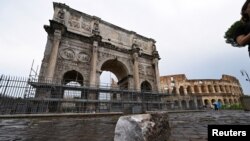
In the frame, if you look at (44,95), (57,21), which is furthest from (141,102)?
(57,21)

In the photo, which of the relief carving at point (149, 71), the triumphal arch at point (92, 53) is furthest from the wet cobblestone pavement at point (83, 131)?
the relief carving at point (149, 71)

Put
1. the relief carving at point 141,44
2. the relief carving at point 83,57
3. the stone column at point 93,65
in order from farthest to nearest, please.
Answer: the relief carving at point 141,44
the relief carving at point 83,57
the stone column at point 93,65

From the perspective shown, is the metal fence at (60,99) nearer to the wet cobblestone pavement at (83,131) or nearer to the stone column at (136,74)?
the stone column at (136,74)

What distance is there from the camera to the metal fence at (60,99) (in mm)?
8789

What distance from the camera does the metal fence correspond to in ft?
28.8

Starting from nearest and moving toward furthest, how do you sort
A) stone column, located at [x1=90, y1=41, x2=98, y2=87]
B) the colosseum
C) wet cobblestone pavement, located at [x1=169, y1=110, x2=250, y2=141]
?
wet cobblestone pavement, located at [x1=169, y1=110, x2=250, y2=141]
stone column, located at [x1=90, y1=41, x2=98, y2=87]
the colosseum

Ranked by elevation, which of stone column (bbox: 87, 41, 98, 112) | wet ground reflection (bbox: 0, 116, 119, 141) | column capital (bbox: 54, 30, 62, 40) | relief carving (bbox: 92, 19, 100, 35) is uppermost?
relief carving (bbox: 92, 19, 100, 35)

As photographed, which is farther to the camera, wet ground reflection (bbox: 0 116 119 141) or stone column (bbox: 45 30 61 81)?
stone column (bbox: 45 30 61 81)

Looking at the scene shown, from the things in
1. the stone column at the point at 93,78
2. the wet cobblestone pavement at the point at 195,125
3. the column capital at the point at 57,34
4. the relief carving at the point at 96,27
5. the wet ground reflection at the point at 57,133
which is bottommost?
the wet ground reflection at the point at 57,133

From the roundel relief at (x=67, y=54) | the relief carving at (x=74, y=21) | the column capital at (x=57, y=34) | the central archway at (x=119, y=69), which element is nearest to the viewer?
the column capital at (x=57, y=34)

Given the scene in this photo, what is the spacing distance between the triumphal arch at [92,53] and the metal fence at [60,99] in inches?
43.2

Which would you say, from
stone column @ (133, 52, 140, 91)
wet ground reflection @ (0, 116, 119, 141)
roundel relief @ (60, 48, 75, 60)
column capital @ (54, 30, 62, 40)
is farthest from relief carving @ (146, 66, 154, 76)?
wet ground reflection @ (0, 116, 119, 141)

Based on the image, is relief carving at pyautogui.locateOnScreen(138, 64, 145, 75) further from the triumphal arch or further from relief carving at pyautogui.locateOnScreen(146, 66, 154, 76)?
relief carving at pyautogui.locateOnScreen(146, 66, 154, 76)

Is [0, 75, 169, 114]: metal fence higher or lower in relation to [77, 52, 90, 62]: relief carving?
lower
